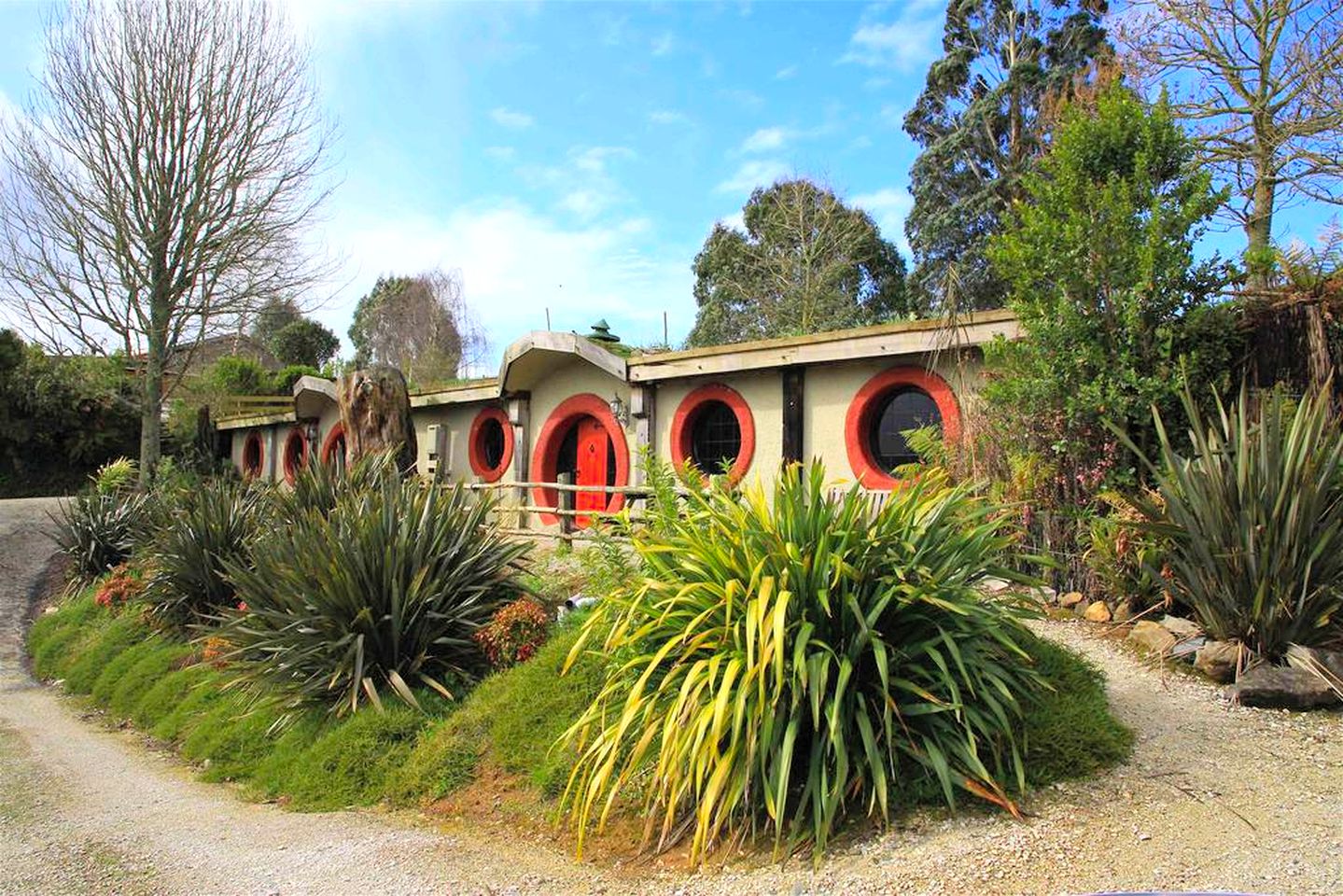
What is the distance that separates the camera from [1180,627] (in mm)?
5793

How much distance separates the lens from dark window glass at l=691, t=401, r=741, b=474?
1254 cm

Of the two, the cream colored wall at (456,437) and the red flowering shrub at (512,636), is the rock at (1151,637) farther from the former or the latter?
the cream colored wall at (456,437)

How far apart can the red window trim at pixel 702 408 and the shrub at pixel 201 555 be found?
5385 mm

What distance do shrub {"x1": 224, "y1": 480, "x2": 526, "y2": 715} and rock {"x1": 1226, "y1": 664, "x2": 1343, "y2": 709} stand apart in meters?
5.04

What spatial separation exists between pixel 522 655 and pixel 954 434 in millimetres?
4982

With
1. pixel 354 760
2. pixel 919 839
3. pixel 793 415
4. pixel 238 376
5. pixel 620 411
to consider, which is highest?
pixel 238 376

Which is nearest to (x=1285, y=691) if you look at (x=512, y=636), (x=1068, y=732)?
(x=1068, y=732)

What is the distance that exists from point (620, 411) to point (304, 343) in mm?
39944

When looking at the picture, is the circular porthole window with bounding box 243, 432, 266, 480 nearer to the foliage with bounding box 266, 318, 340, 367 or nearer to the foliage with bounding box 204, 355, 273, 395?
the foliage with bounding box 204, 355, 273, 395

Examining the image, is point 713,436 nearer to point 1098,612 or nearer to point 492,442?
point 492,442

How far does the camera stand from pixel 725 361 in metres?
11.8

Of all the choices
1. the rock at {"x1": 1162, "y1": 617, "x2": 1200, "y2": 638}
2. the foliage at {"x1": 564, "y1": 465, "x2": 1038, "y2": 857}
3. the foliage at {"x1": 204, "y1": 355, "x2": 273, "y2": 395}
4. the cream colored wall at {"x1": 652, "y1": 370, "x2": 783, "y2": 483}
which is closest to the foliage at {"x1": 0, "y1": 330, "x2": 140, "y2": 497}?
the foliage at {"x1": 204, "y1": 355, "x2": 273, "y2": 395}

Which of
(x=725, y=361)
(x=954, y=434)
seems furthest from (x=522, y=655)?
(x=725, y=361)

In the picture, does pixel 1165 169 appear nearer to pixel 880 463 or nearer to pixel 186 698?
pixel 880 463
